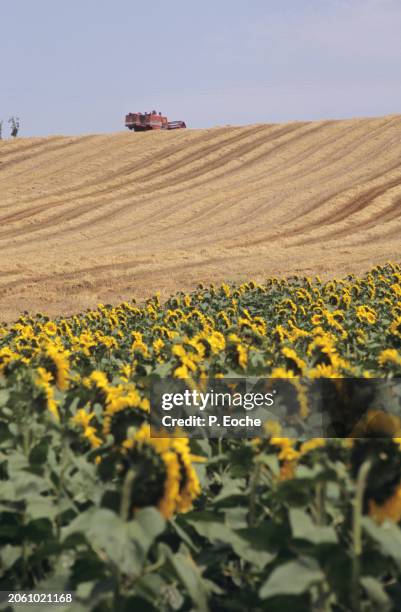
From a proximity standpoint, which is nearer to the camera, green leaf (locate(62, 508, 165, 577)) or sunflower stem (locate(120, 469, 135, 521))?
green leaf (locate(62, 508, 165, 577))

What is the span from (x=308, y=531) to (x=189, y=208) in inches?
1402

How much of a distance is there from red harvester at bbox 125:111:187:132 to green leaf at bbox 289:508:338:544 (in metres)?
60.5

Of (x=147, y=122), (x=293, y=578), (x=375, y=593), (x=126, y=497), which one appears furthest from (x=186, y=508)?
(x=147, y=122)

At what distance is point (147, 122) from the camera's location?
60969 mm

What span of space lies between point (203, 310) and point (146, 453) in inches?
430

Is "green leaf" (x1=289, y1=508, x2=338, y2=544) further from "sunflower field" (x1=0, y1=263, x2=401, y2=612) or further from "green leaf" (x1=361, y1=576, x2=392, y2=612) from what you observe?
"green leaf" (x1=361, y1=576, x2=392, y2=612)

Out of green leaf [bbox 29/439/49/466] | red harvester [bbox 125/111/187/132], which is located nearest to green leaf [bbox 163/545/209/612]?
green leaf [bbox 29/439/49/466]

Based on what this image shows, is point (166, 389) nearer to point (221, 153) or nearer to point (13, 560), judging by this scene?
point (13, 560)

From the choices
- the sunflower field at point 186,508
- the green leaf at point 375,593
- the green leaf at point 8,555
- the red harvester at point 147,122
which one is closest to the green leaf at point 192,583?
the sunflower field at point 186,508

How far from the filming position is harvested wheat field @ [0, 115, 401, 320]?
24047mm

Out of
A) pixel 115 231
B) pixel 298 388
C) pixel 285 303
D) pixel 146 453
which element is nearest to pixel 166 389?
pixel 298 388

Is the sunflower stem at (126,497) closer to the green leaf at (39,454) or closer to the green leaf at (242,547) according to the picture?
the green leaf at (242,547)

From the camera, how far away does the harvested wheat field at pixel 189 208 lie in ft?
78.9

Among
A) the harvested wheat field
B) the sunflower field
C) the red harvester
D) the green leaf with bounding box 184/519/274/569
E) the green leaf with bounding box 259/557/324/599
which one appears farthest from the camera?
the red harvester
